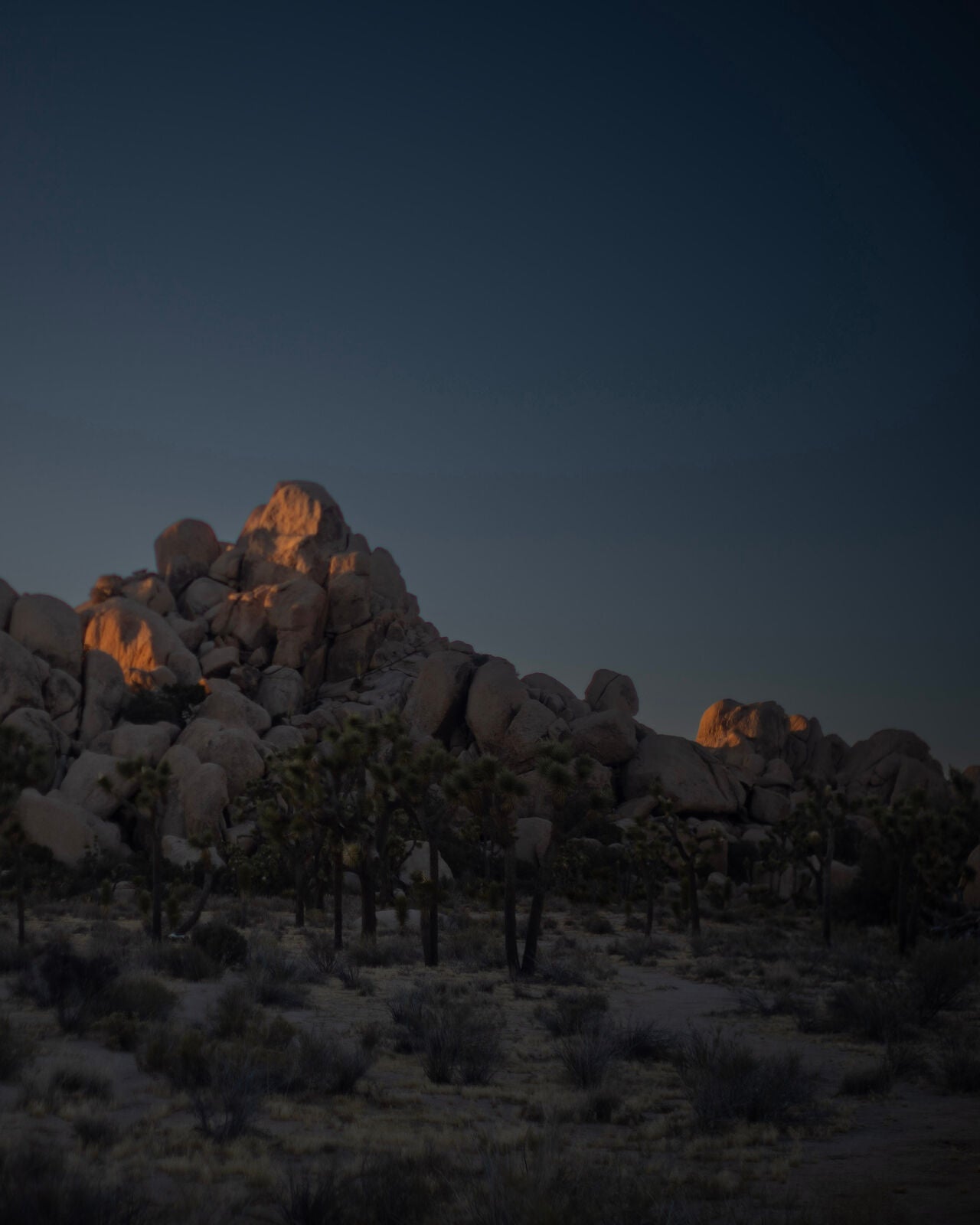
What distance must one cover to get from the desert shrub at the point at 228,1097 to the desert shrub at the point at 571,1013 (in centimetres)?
489

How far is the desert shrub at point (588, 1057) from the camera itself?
9578 mm

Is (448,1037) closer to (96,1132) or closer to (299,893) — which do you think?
(96,1132)

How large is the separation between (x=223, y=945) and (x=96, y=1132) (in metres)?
11.6

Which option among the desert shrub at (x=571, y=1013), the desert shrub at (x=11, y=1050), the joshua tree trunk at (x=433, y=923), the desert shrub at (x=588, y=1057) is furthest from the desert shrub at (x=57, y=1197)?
the joshua tree trunk at (x=433, y=923)

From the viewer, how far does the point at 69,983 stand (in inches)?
474

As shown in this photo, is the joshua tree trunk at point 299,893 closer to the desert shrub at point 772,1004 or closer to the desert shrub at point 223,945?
→ the desert shrub at point 223,945

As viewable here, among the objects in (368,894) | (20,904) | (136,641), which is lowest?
(20,904)

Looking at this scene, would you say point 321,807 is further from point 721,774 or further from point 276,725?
point 721,774

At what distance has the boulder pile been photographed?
50875 mm

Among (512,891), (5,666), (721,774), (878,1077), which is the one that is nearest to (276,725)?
(5,666)

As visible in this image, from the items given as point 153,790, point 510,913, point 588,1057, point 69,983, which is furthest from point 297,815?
point 588,1057

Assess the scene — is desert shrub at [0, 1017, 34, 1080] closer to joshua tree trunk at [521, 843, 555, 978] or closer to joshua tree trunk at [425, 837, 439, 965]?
joshua tree trunk at [425, 837, 439, 965]

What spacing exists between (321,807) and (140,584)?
5516 centimetres

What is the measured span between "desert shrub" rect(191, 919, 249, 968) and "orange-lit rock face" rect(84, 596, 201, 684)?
47.4 meters
